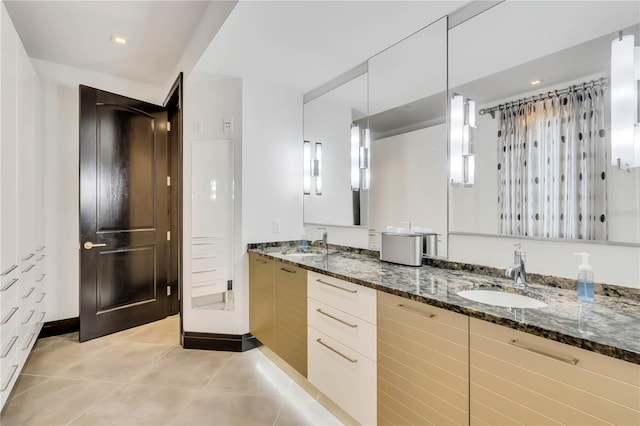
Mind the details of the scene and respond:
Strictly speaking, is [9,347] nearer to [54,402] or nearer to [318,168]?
[54,402]

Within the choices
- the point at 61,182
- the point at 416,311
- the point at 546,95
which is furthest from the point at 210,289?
the point at 546,95

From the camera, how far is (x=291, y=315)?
7.22 ft

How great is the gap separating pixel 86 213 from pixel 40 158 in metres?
0.71

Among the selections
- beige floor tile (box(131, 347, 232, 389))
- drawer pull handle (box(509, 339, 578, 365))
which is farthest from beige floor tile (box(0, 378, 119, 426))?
drawer pull handle (box(509, 339, 578, 365))

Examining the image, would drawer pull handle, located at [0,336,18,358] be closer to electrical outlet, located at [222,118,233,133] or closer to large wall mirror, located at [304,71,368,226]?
electrical outlet, located at [222,118,233,133]

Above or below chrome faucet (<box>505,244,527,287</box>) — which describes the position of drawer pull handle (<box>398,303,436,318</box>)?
below

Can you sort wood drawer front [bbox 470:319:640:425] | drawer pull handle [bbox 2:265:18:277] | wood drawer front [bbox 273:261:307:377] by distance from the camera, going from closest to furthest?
wood drawer front [bbox 470:319:640:425] → drawer pull handle [bbox 2:265:18:277] → wood drawer front [bbox 273:261:307:377]

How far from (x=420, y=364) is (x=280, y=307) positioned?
1219 millimetres

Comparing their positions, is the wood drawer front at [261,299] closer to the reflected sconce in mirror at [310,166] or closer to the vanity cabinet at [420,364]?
the reflected sconce in mirror at [310,166]

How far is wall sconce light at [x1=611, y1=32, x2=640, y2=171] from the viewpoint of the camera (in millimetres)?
1251

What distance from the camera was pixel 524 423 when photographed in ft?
3.31

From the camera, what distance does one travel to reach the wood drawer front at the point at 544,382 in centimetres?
84

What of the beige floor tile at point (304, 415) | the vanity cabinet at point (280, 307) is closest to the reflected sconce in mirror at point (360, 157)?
the vanity cabinet at point (280, 307)

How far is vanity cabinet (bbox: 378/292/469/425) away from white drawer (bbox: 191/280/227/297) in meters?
1.70
